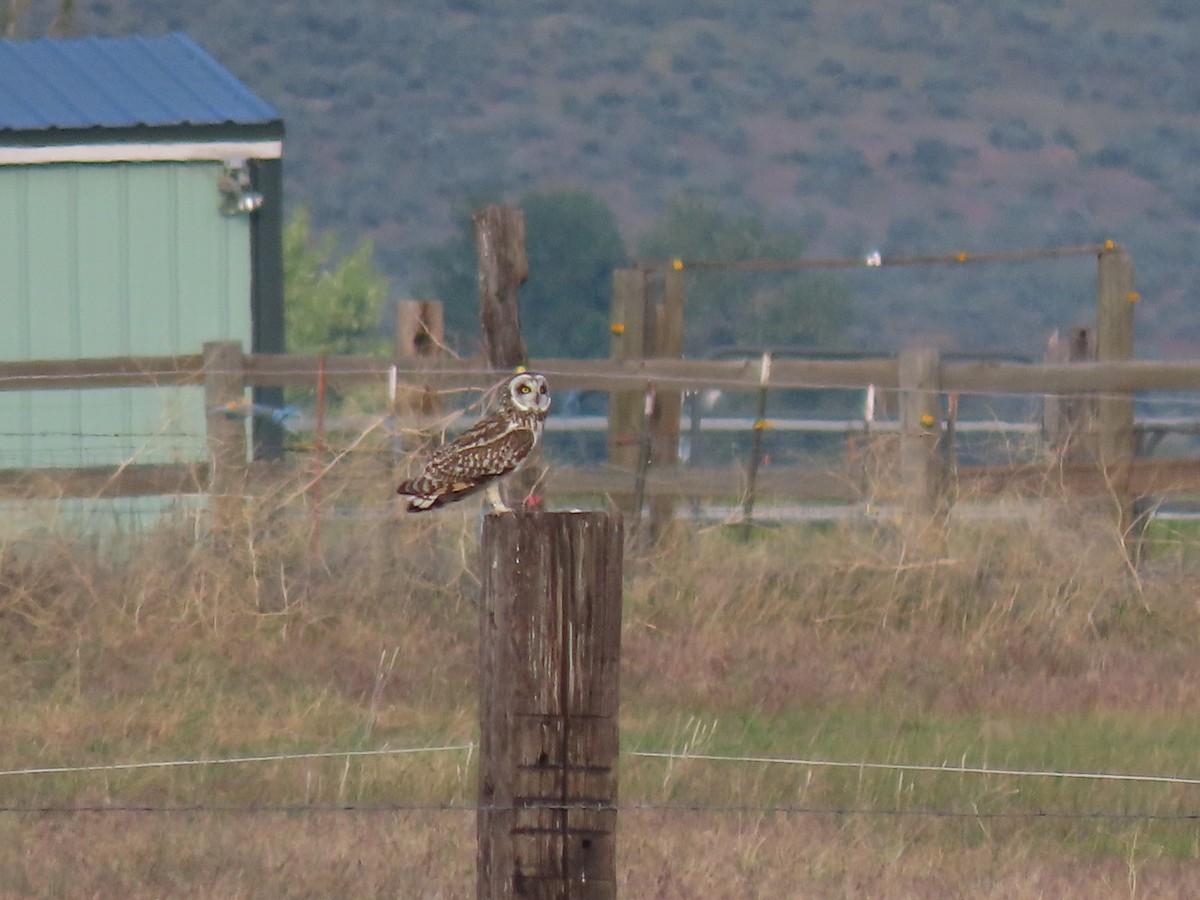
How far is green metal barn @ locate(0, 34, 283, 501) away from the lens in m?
14.8

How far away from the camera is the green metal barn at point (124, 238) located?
582 inches

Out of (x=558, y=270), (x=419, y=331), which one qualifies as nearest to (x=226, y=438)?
(x=419, y=331)

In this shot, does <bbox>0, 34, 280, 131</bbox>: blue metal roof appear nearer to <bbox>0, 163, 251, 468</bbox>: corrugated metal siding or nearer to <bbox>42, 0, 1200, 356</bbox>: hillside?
<bbox>0, 163, 251, 468</bbox>: corrugated metal siding

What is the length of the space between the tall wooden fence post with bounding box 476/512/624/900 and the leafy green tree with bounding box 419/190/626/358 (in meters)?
Answer: 72.0

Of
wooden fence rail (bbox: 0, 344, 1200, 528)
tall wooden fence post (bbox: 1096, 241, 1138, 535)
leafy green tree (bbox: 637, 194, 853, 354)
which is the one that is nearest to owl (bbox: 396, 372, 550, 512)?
wooden fence rail (bbox: 0, 344, 1200, 528)

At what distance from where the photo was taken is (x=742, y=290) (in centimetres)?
7844

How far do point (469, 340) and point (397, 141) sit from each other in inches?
3550

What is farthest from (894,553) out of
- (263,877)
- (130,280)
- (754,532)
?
(130,280)

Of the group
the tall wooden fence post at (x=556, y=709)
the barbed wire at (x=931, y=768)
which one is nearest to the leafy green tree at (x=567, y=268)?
the barbed wire at (x=931, y=768)

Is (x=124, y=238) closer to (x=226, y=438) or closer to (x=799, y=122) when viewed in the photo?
(x=226, y=438)

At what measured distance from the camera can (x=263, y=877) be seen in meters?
→ 6.65

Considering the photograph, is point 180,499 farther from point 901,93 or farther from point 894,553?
point 901,93

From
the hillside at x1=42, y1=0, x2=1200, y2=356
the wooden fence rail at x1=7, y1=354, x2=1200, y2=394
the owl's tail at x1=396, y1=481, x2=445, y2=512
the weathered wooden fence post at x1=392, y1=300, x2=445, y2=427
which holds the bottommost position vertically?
the owl's tail at x1=396, y1=481, x2=445, y2=512

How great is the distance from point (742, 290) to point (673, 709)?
228 ft
